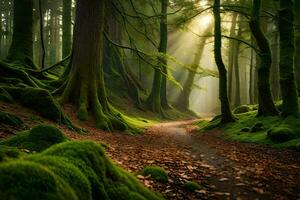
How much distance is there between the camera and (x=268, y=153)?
33.1ft

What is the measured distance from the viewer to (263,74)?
16.2m

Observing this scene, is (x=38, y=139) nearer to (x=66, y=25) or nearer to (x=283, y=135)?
(x=283, y=135)

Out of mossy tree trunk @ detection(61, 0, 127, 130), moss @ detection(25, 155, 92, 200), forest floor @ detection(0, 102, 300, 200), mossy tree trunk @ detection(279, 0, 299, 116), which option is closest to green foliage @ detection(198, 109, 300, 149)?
mossy tree trunk @ detection(279, 0, 299, 116)

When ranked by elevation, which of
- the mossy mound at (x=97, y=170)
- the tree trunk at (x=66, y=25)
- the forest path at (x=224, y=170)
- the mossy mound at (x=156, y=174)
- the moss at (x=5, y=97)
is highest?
the tree trunk at (x=66, y=25)

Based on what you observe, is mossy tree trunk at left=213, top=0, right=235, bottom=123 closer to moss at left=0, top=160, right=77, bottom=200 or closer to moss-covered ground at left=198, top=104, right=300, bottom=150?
moss-covered ground at left=198, top=104, right=300, bottom=150

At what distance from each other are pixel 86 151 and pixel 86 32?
1069 centimetres

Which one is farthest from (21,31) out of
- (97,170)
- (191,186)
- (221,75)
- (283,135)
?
(97,170)

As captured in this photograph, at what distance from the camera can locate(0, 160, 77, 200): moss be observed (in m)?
2.31

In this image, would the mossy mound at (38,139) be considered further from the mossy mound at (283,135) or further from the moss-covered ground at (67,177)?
the mossy mound at (283,135)

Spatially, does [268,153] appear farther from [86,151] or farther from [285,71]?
[86,151]

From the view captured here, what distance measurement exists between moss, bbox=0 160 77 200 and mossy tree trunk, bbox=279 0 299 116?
12.3m

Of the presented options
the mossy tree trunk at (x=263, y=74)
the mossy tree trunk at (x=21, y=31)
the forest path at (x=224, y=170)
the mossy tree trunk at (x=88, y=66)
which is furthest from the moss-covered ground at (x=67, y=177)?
the mossy tree trunk at (x=263, y=74)

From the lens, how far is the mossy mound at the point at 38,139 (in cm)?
506

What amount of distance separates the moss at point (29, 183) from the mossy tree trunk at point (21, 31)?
12922mm
